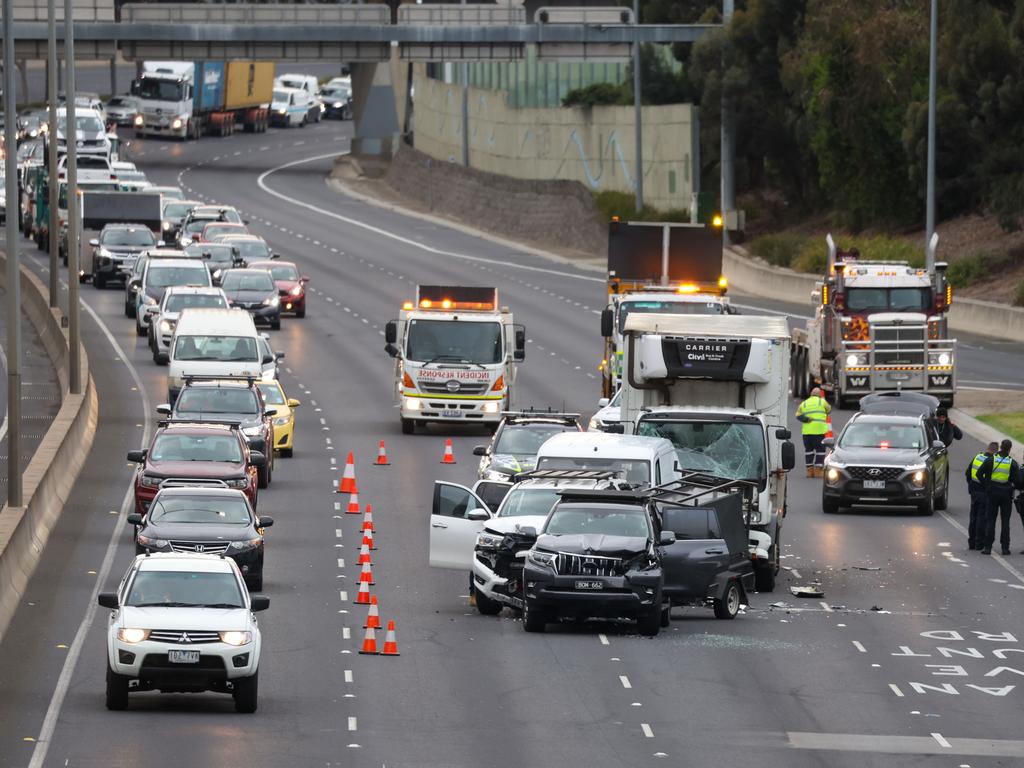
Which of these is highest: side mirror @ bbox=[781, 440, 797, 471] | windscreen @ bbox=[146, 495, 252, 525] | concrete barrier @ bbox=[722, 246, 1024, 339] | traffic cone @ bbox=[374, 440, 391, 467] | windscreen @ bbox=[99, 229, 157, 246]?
side mirror @ bbox=[781, 440, 797, 471]

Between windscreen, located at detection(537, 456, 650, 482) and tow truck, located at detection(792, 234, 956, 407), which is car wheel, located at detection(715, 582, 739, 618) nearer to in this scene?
windscreen, located at detection(537, 456, 650, 482)

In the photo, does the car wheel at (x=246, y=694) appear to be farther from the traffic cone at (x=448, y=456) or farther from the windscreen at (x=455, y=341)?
the windscreen at (x=455, y=341)

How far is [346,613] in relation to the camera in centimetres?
2677

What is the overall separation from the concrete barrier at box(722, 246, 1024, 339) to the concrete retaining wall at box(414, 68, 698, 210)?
7229 mm

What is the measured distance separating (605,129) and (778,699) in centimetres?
7322

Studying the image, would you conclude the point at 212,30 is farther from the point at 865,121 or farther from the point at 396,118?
the point at 865,121

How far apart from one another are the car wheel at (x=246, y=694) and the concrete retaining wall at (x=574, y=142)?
225 feet

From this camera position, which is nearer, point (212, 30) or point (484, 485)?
point (484, 485)

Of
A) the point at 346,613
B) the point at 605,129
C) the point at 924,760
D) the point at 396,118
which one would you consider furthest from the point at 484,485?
the point at 396,118

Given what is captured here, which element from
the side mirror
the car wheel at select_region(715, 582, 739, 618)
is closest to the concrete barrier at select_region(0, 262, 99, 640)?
the car wheel at select_region(715, 582, 739, 618)

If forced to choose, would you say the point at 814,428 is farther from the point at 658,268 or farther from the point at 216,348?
the point at 216,348

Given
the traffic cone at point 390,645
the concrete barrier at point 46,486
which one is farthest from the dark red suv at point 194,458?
the traffic cone at point 390,645

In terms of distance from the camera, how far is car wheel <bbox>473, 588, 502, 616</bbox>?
26688 mm

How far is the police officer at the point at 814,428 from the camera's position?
39625mm
